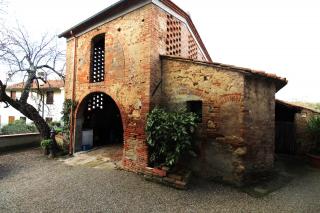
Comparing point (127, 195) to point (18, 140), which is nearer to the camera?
point (127, 195)

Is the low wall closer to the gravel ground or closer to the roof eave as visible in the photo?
the gravel ground

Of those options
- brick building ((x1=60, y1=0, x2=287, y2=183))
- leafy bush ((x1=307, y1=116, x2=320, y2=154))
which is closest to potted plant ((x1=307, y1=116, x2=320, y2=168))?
leafy bush ((x1=307, y1=116, x2=320, y2=154))

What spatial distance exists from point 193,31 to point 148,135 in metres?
6.26

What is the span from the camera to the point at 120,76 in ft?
23.9

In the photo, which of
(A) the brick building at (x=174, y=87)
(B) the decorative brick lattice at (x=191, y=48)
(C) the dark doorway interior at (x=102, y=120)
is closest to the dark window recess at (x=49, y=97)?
(C) the dark doorway interior at (x=102, y=120)

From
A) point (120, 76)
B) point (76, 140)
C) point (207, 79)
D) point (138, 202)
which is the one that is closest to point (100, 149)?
point (76, 140)

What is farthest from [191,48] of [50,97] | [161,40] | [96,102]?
[50,97]

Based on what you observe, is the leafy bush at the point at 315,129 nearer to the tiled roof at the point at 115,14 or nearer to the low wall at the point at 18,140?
the tiled roof at the point at 115,14

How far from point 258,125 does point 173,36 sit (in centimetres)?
442

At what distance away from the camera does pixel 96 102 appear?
10.2 m

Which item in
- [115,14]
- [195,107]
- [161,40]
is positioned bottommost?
[195,107]

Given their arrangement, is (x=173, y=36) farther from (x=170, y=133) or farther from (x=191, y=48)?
(x=170, y=133)

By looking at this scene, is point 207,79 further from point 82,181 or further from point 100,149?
point 100,149

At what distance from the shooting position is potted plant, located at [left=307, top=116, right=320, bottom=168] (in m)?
7.69
